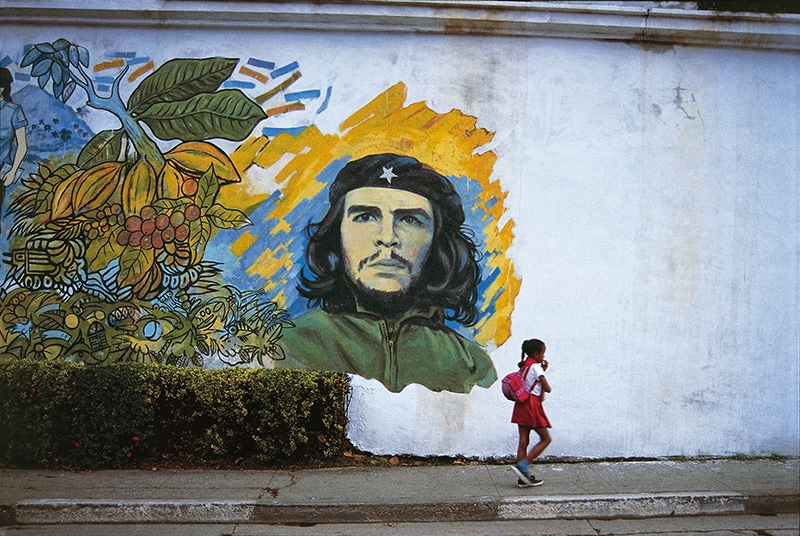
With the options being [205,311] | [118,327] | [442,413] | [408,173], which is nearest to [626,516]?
[442,413]

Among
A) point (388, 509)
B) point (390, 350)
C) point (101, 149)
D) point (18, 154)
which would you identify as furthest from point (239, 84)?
point (388, 509)

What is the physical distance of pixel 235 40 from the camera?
8.41 m

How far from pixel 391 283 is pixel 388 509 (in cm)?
247

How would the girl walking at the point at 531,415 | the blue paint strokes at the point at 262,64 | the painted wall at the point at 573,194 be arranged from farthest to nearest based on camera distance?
the blue paint strokes at the point at 262,64
the painted wall at the point at 573,194
the girl walking at the point at 531,415

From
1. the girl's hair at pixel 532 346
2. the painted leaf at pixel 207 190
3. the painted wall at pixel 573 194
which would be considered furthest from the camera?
the painted leaf at pixel 207 190

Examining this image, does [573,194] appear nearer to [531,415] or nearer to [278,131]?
[531,415]

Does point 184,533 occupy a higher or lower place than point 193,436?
lower

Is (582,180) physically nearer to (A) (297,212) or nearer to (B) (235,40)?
(A) (297,212)

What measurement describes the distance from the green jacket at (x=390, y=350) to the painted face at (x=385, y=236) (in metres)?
0.41

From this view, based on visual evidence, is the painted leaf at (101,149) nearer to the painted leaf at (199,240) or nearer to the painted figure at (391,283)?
the painted leaf at (199,240)

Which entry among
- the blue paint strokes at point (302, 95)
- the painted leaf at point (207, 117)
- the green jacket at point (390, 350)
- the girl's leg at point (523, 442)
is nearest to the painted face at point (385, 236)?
the green jacket at point (390, 350)

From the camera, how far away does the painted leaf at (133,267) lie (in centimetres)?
823

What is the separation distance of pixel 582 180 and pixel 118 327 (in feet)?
16.6

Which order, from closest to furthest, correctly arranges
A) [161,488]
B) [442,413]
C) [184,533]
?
[184,533] → [161,488] → [442,413]
